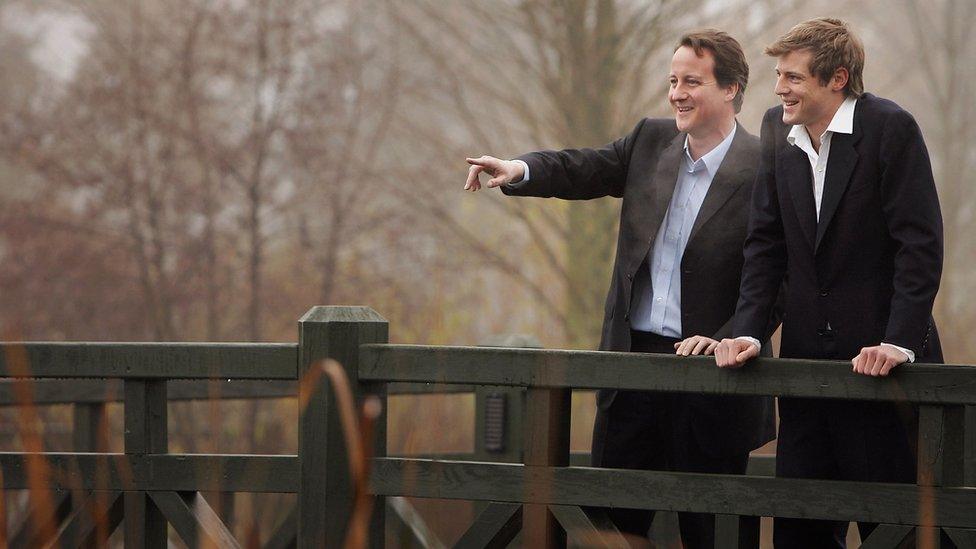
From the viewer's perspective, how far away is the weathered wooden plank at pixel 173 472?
3.44 metres

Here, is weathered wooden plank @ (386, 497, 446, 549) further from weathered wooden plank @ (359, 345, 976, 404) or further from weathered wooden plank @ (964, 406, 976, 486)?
weathered wooden plank @ (964, 406, 976, 486)

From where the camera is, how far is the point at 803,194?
3387 millimetres

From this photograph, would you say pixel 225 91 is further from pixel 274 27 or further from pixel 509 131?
pixel 509 131

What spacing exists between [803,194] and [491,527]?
1.17m

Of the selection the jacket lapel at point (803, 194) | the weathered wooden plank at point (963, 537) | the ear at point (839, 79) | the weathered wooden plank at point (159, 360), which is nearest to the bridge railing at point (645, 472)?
the weathered wooden plank at point (963, 537)

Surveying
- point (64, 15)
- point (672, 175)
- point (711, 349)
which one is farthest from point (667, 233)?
point (64, 15)

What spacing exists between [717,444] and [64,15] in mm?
10336

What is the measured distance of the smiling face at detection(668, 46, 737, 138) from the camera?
3748 millimetres

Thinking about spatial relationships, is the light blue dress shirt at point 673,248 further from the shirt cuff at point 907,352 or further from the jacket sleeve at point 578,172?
the shirt cuff at point 907,352

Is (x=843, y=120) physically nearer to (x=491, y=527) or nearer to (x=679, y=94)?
(x=679, y=94)

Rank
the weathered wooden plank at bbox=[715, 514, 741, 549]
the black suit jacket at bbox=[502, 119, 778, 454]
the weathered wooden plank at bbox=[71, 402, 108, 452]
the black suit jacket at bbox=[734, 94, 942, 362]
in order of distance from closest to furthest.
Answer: the black suit jacket at bbox=[734, 94, 942, 362] → the black suit jacket at bbox=[502, 119, 778, 454] → the weathered wooden plank at bbox=[715, 514, 741, 549] → the weathered wooden plank at bbox=[71, 402, 108, 452]

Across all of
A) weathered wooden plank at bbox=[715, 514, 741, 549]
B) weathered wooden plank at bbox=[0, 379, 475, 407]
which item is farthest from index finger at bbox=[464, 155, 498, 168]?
weathered wooden plank at bbox=[0, 379, 475, 407]

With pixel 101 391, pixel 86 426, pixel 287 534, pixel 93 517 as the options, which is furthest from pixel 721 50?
pixel 86 426

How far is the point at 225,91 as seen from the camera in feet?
39.5
